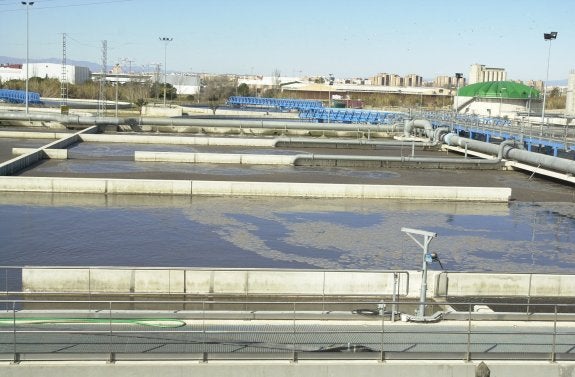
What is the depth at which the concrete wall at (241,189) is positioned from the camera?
24.4m

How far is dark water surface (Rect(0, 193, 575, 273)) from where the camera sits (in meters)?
17.1

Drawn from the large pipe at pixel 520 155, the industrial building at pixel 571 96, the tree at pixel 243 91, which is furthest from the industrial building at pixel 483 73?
the large pipe at pixel 520 155

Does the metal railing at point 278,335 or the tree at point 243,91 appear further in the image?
the tree at point 243,91

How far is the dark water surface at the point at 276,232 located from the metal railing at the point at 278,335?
558cm

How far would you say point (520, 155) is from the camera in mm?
32656

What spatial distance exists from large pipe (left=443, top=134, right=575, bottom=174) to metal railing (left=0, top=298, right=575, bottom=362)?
19.1m

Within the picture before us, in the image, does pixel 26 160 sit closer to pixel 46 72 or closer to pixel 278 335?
pixel 278 335

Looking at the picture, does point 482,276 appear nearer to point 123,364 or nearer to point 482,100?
point 123,364

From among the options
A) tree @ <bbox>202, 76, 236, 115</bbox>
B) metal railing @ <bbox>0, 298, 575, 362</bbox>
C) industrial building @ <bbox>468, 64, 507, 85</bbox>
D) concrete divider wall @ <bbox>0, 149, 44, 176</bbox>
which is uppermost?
industrial building @ <bbox>468, 64, 507, 85</bbox>

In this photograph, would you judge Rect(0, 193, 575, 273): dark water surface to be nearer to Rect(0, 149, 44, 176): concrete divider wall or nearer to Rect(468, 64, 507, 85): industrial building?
Rect(0, 149, 44, 176): concrete divider wall

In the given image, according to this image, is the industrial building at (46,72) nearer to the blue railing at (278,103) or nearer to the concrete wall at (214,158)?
the blue railing at (278,103)

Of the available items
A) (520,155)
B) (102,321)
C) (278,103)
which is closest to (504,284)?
(102,321)

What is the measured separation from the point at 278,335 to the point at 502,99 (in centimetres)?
5270

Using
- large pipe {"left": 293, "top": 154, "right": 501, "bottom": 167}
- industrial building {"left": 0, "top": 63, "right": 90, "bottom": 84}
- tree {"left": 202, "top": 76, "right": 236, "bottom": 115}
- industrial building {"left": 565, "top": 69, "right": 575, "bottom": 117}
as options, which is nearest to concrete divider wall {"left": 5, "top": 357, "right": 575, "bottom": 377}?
large pipe {"left": 293, "top": 154, "right": 501, "bottom": 167}
